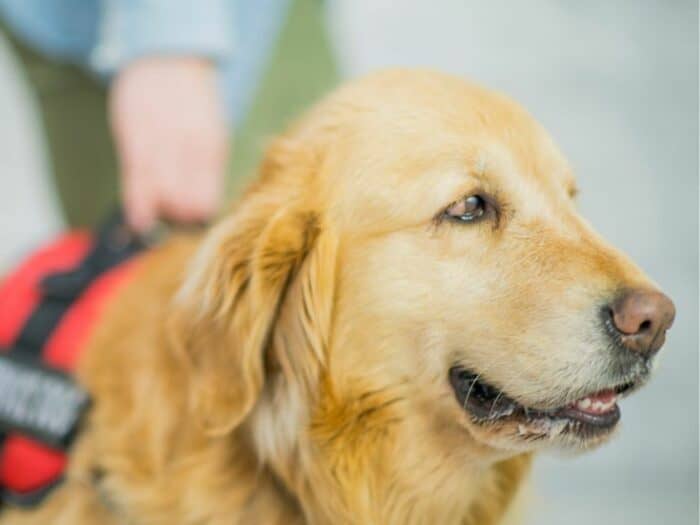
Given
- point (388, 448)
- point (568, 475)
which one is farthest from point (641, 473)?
point (388, 448)

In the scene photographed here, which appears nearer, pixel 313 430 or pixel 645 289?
pixel 645 289

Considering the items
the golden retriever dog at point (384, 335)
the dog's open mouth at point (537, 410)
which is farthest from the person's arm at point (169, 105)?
the dog's open mouth at point (537, 410)

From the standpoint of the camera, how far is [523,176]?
2.07 m

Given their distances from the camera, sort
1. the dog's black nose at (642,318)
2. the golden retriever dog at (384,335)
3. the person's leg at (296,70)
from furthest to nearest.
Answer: the person's leg at (296,70) → the golden retriever dog at (384,335) → the dog's black nose at (642,318)

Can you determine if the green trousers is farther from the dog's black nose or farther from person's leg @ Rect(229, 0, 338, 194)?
the dog's black nose

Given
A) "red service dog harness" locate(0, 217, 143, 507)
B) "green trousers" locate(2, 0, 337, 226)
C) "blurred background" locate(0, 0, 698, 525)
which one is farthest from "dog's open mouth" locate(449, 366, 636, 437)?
"blurred background" locate(0, 0, 698, 525)

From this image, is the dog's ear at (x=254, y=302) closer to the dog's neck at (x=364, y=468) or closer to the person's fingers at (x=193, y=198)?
the dog's neck at (x=364, y=468)

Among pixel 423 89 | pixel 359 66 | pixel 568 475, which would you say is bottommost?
pixel 568 475

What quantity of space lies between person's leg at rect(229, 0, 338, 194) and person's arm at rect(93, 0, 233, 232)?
1057 millimetres

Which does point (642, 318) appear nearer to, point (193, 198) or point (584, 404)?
point (584, 404)

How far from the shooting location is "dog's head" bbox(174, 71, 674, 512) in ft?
6.41

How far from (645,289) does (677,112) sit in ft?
12.3

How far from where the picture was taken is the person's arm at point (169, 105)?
2.56 metres

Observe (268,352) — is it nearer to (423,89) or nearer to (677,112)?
(423,89)
